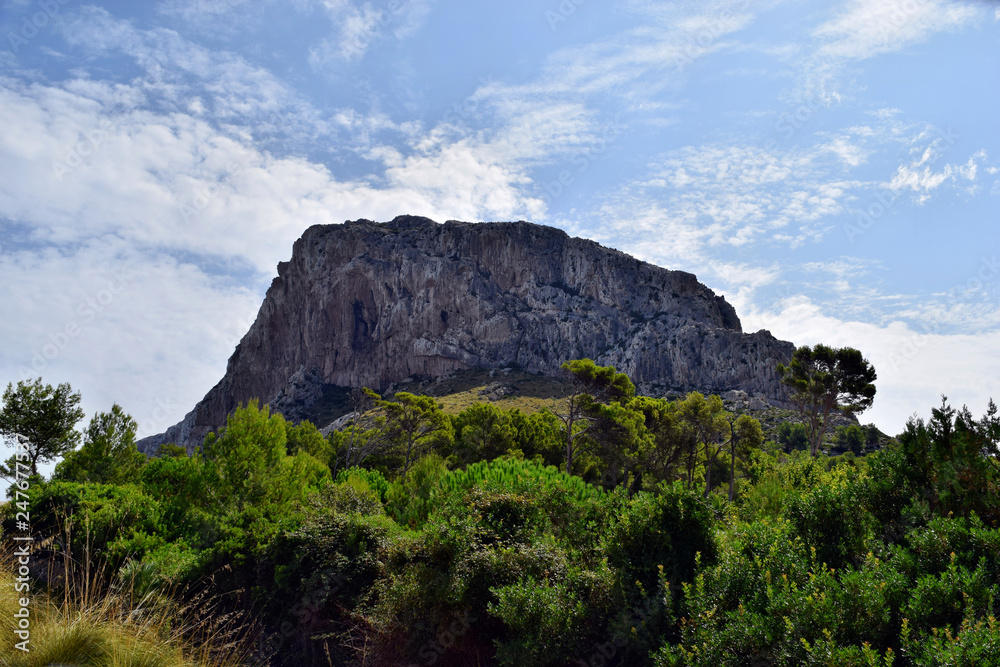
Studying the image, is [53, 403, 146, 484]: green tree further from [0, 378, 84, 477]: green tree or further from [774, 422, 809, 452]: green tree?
[774, 422, 809, 452]: green tree

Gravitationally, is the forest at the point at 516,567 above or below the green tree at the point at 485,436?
below

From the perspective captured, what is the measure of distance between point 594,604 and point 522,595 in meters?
1.10

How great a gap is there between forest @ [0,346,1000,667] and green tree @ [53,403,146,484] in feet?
22.7

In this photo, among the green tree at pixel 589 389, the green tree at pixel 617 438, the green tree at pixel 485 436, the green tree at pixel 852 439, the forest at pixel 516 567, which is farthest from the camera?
the green tree at pixel 852 439

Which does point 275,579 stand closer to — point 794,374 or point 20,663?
point 20,663

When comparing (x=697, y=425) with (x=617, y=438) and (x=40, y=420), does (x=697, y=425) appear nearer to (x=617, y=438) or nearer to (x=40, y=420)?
(x=617, y=438)

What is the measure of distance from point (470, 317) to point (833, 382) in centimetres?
9622

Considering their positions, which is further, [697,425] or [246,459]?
[697,425]

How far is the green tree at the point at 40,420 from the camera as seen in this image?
2186 centimetres

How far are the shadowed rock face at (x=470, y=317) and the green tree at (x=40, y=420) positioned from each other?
299 ft

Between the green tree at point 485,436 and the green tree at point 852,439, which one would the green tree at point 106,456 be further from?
the green tree at point 852,439

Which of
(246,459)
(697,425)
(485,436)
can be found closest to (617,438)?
(697,425)

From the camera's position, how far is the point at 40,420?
22.2 m

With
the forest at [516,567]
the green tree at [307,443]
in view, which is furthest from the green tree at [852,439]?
the green tree at [307,443]
